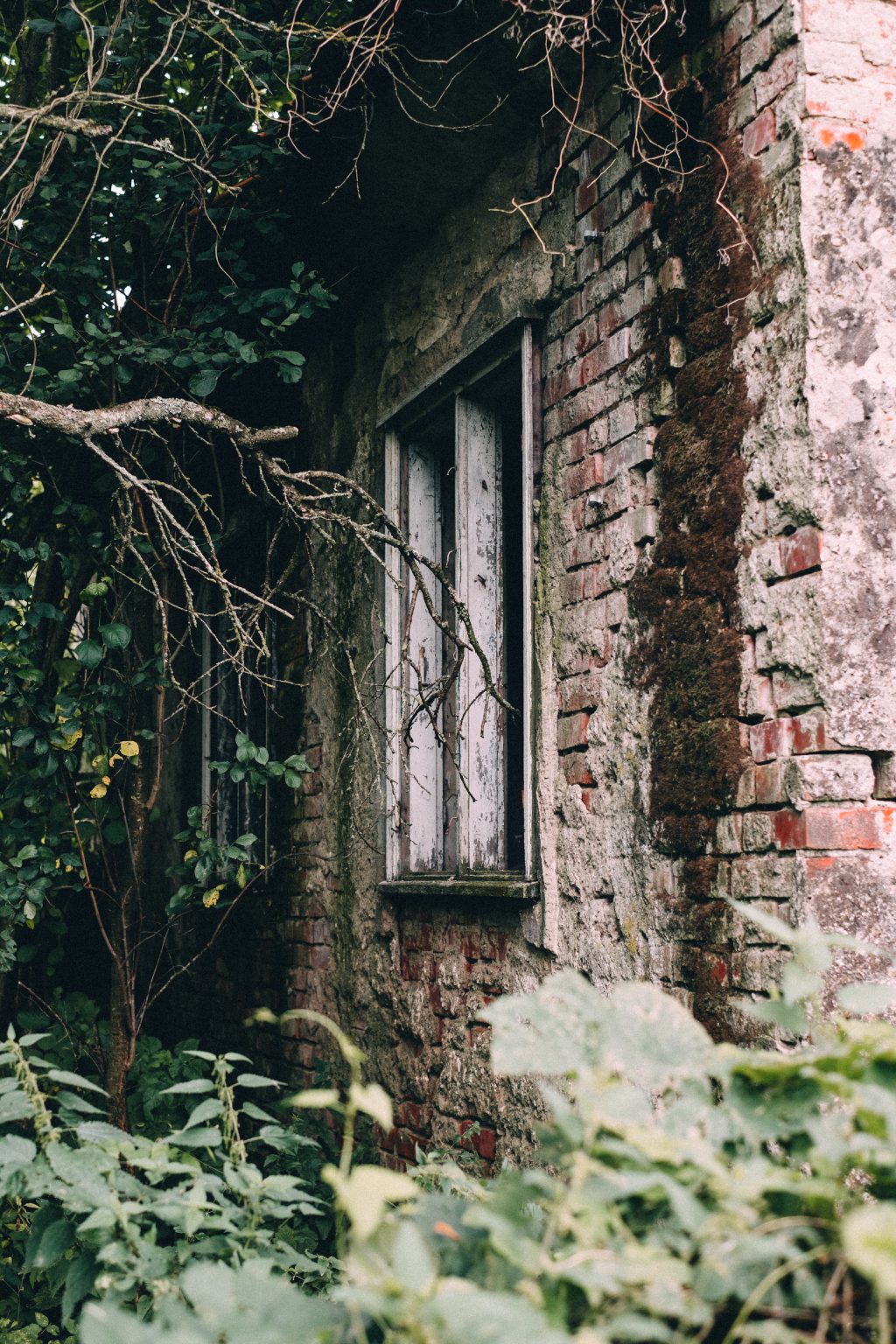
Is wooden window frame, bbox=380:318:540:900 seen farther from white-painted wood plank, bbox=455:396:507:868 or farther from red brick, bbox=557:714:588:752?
red brick, bbox=557:714:588:752

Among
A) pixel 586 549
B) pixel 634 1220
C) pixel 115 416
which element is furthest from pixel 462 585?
pixel 634 1220

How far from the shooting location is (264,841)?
204 inches

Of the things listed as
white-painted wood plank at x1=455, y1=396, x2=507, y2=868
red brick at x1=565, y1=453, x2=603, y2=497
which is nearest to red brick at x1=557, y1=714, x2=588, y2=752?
white-painted wood plank at x1=455, y1=396, x2=507, y2=868

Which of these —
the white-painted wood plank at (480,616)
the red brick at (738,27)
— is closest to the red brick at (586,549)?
the white-painted wood plank at (480,616)

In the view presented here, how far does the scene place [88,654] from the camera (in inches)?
159

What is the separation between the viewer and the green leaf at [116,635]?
4.04 meters

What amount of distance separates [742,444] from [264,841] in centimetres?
321

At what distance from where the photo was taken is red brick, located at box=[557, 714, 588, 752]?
3135mm

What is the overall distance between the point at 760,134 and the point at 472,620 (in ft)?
5.60

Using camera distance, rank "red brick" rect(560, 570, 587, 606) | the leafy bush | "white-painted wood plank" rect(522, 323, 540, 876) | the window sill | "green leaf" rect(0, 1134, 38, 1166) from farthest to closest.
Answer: "white-painted wood plank" rect(522, 323, 540, 876) < the window sill < "red brick" rect(560, 570, 587, 606) < "green leaf" rect(0, 1134, 38, 1166) < the leafy bush

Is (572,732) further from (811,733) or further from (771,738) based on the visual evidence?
(811,733)

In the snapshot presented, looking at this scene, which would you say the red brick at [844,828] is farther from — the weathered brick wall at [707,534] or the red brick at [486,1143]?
the red brick at [486,1143]

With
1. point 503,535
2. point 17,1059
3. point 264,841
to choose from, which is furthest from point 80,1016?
point 17,1059

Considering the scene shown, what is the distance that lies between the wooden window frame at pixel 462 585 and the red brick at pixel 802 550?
108 centimetres
